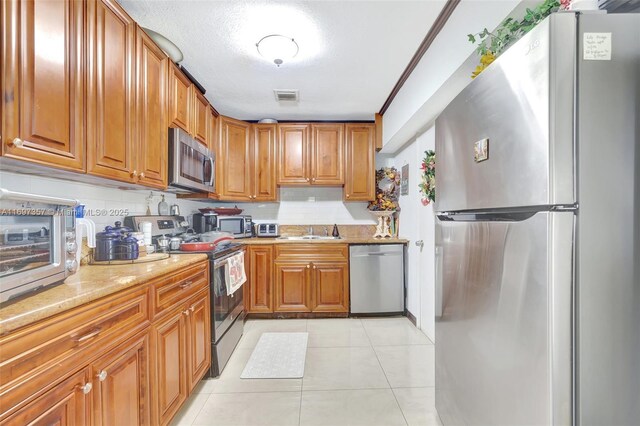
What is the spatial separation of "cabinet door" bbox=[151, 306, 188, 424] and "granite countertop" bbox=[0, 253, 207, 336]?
28cm

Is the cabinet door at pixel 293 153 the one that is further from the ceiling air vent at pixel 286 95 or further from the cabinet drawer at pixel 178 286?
the cabinet drawer at pixel 178 286

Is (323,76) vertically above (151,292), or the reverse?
(323,76)

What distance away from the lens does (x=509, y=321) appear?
0.90 m

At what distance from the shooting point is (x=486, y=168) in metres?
1.00

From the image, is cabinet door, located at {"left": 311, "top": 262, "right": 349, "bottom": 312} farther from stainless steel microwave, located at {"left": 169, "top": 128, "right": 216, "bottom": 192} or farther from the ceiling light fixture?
the ceiling light fixture

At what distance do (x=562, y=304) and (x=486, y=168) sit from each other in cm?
48

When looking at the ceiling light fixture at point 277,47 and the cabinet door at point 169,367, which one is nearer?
the cabinet door at point 169,367

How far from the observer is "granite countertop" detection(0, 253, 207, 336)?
2.42 feet

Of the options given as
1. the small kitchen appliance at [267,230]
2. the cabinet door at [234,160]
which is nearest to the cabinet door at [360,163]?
the small kitchen appliance at [267,230]

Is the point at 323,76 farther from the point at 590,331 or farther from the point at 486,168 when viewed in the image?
the point at 590,331

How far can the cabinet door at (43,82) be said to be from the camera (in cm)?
93

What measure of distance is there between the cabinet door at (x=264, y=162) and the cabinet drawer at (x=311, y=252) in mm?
690

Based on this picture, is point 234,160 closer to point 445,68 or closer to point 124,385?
point 445,68

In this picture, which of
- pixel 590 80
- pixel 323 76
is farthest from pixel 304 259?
pixel 590 80
